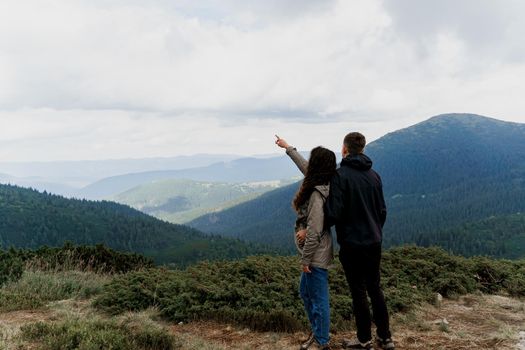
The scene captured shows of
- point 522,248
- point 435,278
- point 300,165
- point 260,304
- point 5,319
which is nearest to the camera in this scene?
point 300,165

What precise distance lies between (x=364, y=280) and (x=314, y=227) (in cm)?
122

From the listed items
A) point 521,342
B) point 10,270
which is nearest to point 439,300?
point 521,342

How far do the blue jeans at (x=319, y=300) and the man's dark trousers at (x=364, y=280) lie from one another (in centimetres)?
40

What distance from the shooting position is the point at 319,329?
21.0ft

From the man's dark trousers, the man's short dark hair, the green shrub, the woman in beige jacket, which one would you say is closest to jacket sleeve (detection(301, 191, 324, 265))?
the woman in beige jacket

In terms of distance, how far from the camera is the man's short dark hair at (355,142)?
6.21 metres

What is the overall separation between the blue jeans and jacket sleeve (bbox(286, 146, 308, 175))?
161 centimetres

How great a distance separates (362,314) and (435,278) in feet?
18.5

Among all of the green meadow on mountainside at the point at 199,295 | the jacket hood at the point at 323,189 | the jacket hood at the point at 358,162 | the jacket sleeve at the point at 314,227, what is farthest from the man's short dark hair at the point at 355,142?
the green meadow on mountainside at the point at 199,295

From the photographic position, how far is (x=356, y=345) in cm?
662

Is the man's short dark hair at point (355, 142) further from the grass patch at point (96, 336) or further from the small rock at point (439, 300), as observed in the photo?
the small rock at point (439, 300)

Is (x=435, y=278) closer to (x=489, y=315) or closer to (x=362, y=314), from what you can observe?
(x=489, y=315)

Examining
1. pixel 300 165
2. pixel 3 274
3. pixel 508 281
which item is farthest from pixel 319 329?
pixel 3 274

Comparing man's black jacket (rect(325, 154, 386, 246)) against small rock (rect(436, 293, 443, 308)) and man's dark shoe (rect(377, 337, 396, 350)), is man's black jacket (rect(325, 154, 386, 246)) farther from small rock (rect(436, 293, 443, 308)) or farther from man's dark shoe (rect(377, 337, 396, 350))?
small rock (rect(436, 293, 443, 308))
